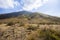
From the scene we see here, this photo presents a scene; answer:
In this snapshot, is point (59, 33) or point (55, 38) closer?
point (55, 38)

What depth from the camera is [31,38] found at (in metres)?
12.7

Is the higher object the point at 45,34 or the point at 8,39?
the point at 45,34

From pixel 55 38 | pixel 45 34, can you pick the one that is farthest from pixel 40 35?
pixel 55 38

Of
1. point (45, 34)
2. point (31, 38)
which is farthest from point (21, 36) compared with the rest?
point (45, 34)

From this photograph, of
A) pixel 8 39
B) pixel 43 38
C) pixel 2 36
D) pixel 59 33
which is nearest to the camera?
pixel 43 38

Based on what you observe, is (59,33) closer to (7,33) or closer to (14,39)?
(14,39)

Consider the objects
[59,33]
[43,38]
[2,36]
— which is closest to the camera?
[43,38]

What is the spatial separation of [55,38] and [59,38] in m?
0.37

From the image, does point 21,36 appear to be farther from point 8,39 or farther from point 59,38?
point 59,38

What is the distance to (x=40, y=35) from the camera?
12.6m

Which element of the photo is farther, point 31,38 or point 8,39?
point 8,39

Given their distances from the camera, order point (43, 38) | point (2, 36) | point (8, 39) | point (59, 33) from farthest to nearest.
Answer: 1. point (2, 36)
2. point (8, 39)
3. point (59, 33)
4. point (43, 38)

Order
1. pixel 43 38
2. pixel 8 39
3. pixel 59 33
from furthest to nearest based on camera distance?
pixel 8 39, pixel 59 33, pixel 43 38

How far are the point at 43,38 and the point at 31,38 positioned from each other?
1.22 meters
